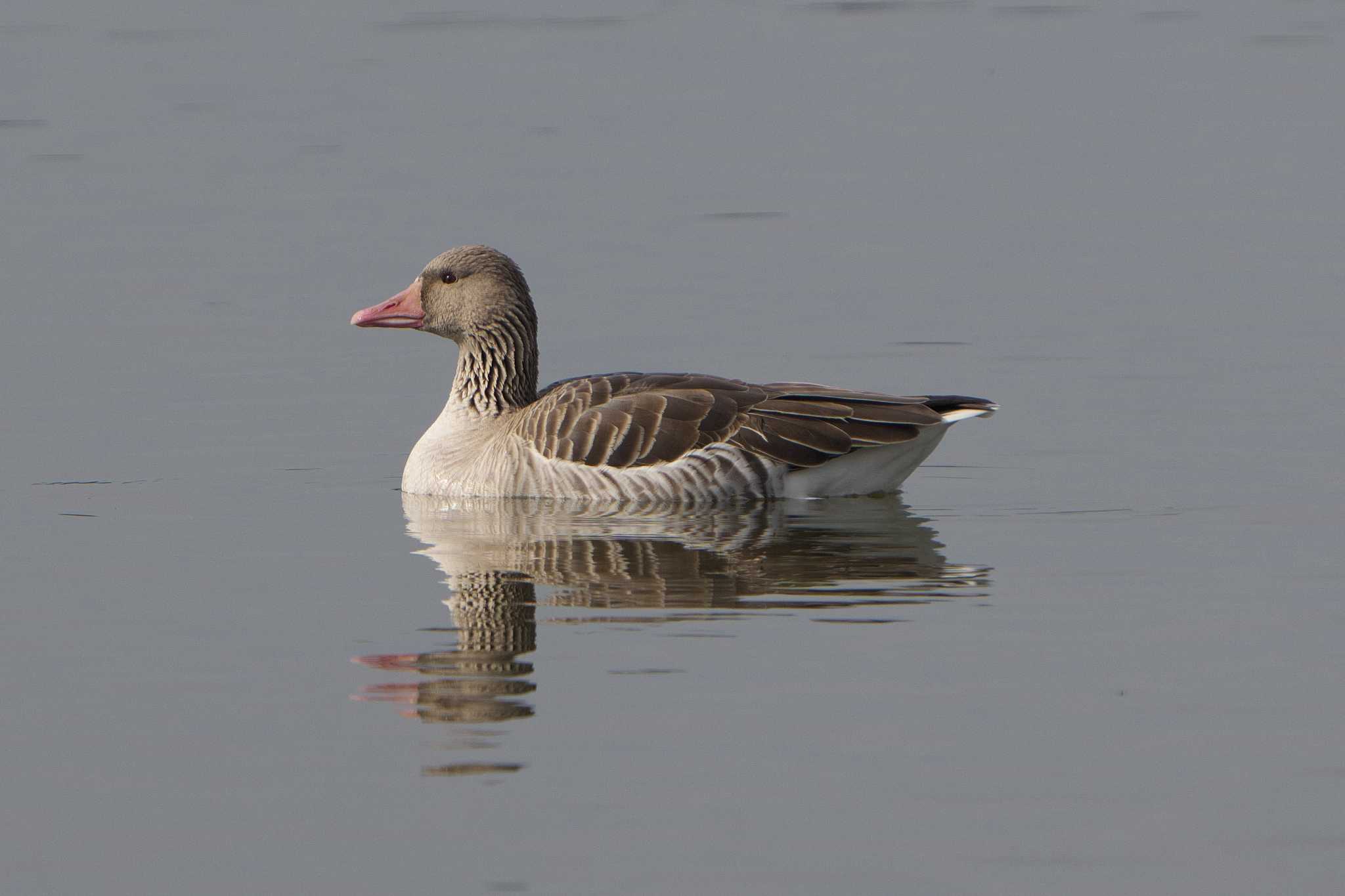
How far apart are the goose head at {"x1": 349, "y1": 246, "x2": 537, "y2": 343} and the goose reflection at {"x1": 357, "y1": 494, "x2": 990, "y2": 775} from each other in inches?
62.7

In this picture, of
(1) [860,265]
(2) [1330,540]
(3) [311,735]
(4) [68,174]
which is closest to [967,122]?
(1) [860,265]

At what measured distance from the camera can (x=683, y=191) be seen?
26688mm

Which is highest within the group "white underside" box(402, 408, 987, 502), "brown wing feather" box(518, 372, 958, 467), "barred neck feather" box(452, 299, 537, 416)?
"barred neck feather" box(452, 299, 537, 416)

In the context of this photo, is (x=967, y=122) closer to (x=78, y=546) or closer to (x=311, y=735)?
(x=78, y=546)

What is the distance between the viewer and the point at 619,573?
1291 centimetres

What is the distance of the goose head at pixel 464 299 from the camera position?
16391 mm

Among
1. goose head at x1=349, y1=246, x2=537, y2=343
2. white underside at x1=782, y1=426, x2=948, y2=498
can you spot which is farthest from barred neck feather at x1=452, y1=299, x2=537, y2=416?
white underside at x1=782, y1=426, x2=948, y2=498

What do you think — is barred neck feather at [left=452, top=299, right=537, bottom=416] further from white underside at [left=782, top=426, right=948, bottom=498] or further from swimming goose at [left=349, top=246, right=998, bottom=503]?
white underside at [left=782, top=426, right=948, bottom=498]

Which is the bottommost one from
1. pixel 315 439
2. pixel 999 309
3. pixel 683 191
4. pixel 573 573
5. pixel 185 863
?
pixel 185 863

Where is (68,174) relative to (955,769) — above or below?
above

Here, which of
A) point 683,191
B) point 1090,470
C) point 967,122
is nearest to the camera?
point 1090,470

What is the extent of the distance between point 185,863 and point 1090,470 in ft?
30.3

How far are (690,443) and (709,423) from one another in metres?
0.22

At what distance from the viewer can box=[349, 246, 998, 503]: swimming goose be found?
1512 centimetres
